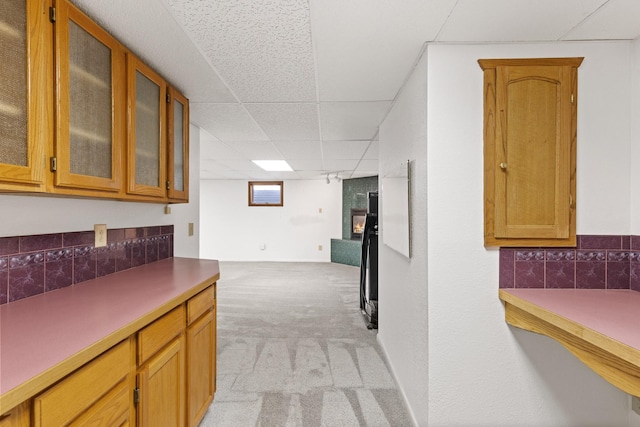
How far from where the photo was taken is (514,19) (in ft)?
4.53

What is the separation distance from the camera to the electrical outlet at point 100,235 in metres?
1.78

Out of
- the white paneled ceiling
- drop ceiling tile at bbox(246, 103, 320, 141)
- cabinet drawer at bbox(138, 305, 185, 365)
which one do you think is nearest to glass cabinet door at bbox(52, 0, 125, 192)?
the white paneled ceiling

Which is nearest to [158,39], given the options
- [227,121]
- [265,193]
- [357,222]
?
[227,121]

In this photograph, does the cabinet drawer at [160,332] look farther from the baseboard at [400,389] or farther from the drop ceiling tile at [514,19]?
the drop ceiling tile at [514,19]

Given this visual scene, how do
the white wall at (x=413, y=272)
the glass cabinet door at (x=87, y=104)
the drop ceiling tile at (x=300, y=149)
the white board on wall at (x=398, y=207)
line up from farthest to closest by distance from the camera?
the drop ceiling tile at (x=300, y=149) → the white board on wall at (x=398, y=207) → the white wall at (x=413, y=272) → the glass cabinet door at (x=87, y=104)

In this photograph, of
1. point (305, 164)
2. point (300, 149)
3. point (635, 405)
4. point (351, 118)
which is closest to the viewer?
point (635, 405)

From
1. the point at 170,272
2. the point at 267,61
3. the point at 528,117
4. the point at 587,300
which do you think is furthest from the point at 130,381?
the point at 528,117

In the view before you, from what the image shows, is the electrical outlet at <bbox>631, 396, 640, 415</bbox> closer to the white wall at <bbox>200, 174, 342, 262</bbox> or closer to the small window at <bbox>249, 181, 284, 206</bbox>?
the white wall at <bbox>200, 174, 342, 262</bbox>

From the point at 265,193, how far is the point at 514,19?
6.87 metres

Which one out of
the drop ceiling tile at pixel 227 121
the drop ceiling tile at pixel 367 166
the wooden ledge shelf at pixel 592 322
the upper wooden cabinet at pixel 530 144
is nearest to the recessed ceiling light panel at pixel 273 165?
the drop ceiling tile at pixel 367 166

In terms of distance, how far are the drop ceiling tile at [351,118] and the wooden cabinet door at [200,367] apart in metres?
1.80

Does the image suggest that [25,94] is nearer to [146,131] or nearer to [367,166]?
[146,131]

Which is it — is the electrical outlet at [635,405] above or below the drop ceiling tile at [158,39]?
below

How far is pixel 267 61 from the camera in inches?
67.9
